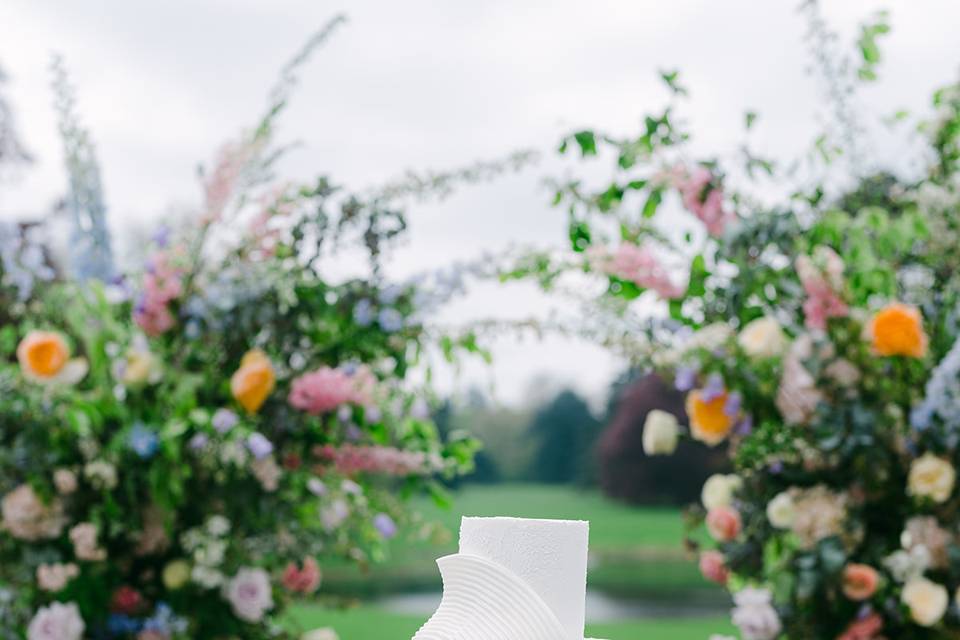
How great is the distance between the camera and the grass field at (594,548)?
14062mm

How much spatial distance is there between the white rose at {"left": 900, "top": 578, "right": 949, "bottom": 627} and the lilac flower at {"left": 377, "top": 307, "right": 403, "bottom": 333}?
1125 mm

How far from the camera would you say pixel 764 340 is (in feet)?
6.35

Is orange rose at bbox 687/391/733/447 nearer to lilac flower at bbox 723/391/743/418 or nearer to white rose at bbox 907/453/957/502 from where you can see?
lilac flower at bbox 723/391/743/418

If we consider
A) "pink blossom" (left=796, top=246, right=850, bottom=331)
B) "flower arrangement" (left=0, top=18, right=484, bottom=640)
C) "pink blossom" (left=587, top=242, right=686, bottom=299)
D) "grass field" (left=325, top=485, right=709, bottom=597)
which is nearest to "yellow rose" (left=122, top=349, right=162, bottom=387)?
"flower arrangement" (left=0, top=18, right=484, bottom=640)

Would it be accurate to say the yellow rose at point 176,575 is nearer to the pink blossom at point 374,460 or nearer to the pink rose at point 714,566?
the pink blossom at point 374,460

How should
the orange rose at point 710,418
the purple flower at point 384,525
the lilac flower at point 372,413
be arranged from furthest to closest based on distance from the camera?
the purple flower at point 384,525 → the lilac flower at point 372,413 → the orange rose at point 710,418

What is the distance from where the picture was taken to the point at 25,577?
2.37 metres

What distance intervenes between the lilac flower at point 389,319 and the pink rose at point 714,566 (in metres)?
0.81

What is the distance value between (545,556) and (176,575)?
160 cm

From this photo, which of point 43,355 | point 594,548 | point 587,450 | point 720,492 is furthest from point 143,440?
point 587,450

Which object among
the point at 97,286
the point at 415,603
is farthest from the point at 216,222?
the point at 415,603

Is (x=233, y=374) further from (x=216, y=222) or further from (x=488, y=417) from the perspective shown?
(x=488, y=417)

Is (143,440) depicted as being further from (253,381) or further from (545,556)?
(545,556)

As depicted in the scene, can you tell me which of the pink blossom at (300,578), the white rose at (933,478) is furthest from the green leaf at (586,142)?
the pink blossom at (300,578)
